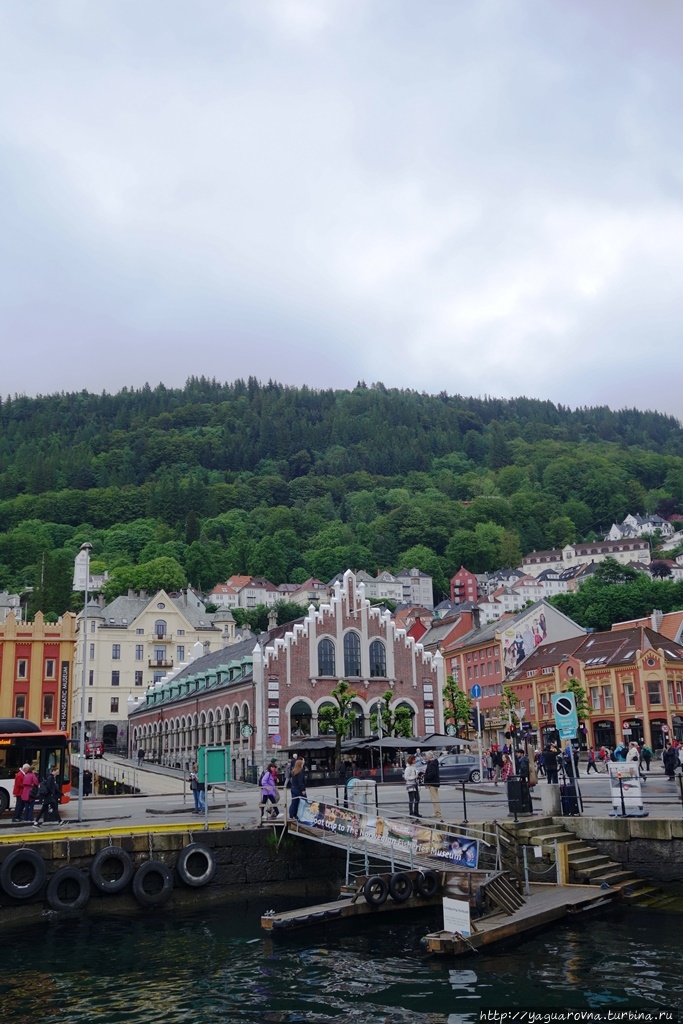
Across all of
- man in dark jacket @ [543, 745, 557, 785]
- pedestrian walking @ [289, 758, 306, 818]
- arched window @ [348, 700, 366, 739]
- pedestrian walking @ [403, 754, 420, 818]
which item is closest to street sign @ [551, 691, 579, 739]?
man in dark jacket @ [543, 745, 557, 785]

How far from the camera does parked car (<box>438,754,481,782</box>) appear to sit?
44075mm

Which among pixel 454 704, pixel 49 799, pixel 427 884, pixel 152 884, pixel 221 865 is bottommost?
pixel 427 884

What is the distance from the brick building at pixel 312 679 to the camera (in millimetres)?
55312

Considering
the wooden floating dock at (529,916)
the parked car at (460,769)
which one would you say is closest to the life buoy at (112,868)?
the wooden floating dock at (529,916)

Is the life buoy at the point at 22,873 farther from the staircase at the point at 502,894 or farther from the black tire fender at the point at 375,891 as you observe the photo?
the staircase at the point at 502,894

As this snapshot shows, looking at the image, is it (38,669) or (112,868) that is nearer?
(112,868)

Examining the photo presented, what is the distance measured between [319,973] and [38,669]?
48799 mm

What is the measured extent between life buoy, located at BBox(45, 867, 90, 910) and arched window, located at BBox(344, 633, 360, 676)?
3591 centimetres

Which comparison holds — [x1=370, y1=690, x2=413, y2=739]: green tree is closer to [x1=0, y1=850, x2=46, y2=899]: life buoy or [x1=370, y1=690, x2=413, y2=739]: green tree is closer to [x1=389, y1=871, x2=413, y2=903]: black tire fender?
[x1=389, y1=871, x2=413, y2=903]: black tire fender

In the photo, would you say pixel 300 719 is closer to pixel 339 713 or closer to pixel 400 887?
pixel 339 713

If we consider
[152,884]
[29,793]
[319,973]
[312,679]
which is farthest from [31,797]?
[312,679]

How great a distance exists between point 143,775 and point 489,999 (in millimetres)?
42357

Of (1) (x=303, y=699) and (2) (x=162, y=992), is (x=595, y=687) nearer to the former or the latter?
(1) (x=303, y=699)

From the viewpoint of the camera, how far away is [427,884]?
74.9ft
